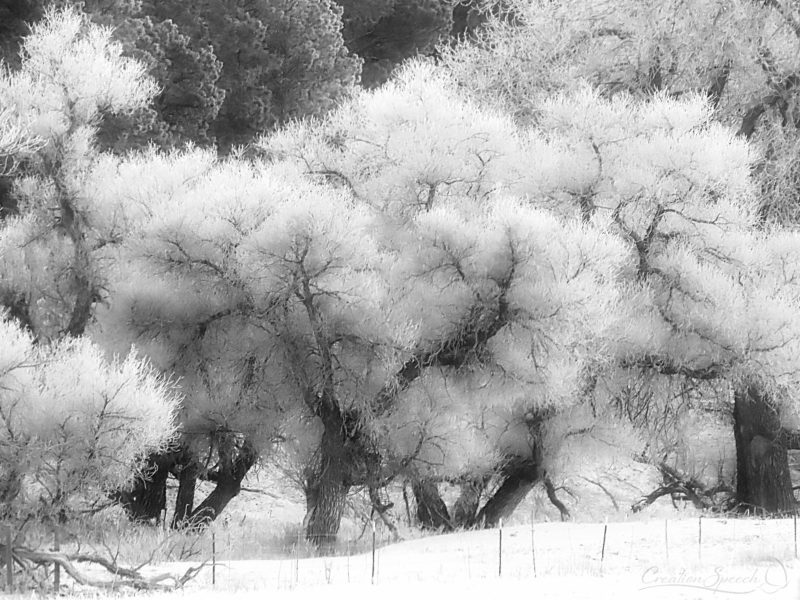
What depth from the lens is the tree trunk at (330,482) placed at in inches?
761

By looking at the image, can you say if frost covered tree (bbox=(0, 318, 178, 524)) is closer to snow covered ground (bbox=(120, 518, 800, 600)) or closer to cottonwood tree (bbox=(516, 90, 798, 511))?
snow covered ground (bbox=(120, 518, 800, 600))

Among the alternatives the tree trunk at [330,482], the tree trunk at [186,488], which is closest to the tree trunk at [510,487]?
the tree trunk at [330,482]

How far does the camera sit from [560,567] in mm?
13703

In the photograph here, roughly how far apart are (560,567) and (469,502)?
8805 mm

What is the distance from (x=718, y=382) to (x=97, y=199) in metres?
10.2

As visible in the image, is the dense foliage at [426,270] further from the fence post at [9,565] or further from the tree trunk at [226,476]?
the fence post at [9,565]

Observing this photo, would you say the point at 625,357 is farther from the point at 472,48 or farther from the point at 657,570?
the point at 472,48

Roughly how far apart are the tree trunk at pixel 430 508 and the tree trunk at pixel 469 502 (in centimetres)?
21

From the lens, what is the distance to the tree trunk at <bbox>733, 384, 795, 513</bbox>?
72.2 ft

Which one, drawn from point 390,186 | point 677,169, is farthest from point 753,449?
point 390,186

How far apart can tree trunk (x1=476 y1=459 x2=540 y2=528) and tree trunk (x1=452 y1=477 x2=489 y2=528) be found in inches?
7.1

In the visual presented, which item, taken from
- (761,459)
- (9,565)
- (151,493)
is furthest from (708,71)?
(9,565)

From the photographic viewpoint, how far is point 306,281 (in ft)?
59.0

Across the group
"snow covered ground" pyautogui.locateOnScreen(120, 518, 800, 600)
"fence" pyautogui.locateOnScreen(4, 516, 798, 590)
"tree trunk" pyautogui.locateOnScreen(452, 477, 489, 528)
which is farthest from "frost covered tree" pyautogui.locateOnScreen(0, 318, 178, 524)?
"tree trunk" pyautogui.locateOnScreen(452, 477, 489, 528)
